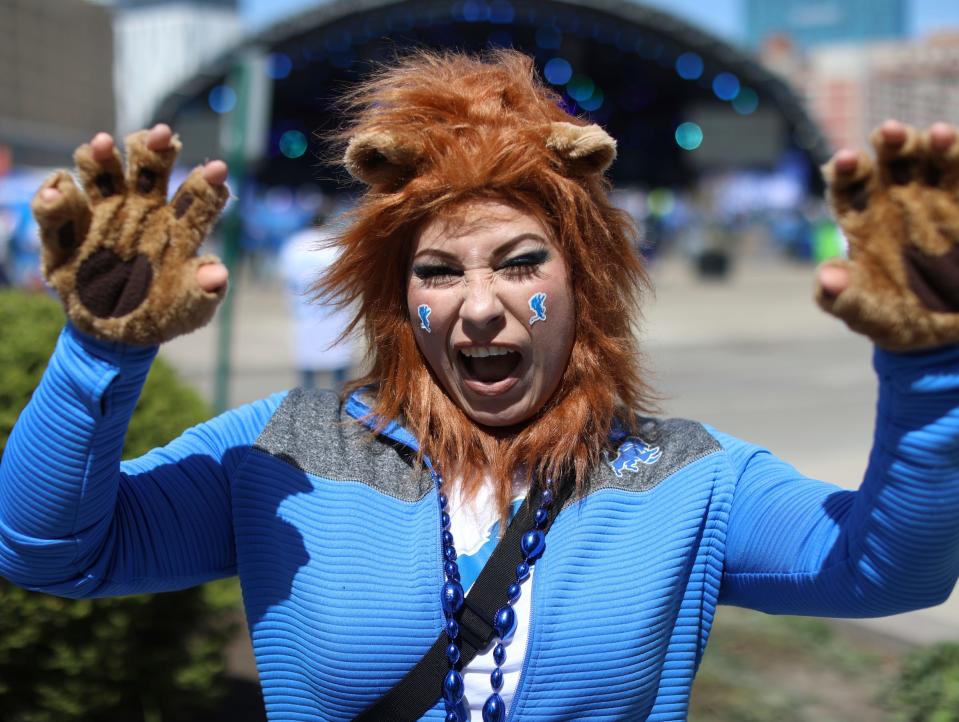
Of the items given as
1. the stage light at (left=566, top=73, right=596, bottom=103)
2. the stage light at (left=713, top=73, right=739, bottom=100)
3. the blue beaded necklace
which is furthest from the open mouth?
the stage light at (left=566, top=73, right=596, bottom=103)

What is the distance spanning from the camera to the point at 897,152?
4.26 feet

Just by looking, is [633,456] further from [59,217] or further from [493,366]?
[59,217]

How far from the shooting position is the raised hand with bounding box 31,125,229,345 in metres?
1.46

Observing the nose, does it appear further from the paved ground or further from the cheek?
the paved ground

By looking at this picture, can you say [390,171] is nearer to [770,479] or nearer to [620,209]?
[620,209]

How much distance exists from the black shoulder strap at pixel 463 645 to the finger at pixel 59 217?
2.44 ft

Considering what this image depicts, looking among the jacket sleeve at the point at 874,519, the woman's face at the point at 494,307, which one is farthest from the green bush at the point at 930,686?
the woman's face at the point at 494,307

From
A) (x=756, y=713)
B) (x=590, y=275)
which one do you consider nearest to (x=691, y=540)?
(x=590, y=275)

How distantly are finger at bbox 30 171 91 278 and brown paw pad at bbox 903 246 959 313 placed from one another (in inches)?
39.4

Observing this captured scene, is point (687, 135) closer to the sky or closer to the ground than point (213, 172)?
closer to the ground

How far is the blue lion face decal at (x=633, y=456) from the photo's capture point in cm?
183

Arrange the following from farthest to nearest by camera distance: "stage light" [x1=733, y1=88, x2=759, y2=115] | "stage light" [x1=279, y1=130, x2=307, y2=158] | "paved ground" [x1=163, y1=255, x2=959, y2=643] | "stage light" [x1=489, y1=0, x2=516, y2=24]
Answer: "stage light" [x1=279, y1=130, x2=307, y2=158], "stage light" [x1=733, y1=88, x2=759, y2=115], "stage light" [x1=489, y1=0, x2=516, y2=24], "paved ground" [x1=163, y1=255, x2=959, y2=643]

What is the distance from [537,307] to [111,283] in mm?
662

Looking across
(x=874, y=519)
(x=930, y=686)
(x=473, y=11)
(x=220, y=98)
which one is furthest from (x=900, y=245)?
(x=220, y=98)
